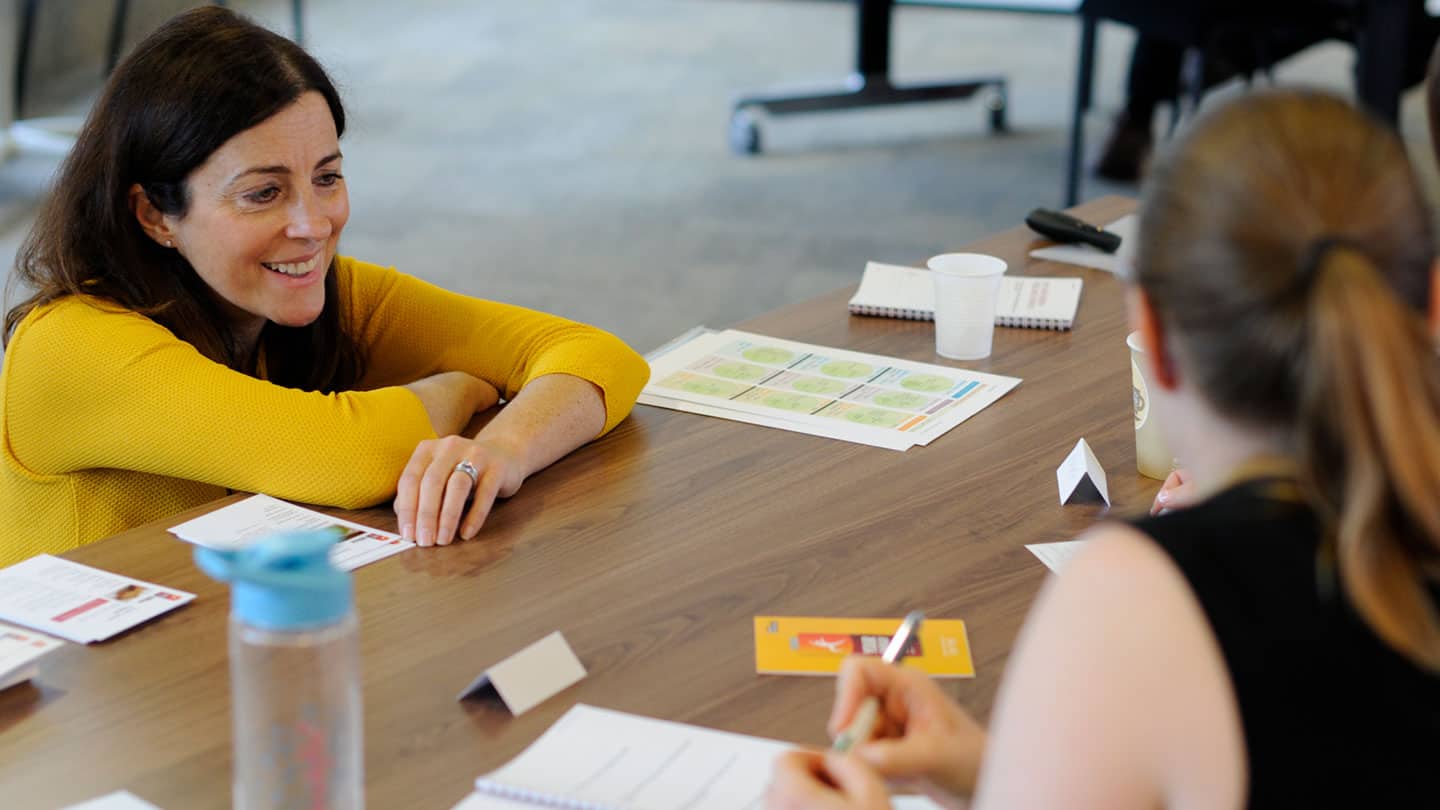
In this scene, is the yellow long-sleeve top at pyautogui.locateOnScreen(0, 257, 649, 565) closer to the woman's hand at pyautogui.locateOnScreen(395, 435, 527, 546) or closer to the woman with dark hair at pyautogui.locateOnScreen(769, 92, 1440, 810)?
the woman's hand at pyautogui.locateOnScreen(395, 435, 527, 546)

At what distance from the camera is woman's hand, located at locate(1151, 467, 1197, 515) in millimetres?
1363

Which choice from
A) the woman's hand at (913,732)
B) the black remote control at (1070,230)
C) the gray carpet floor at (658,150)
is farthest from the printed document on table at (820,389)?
the gray carpet floor at (658,150)

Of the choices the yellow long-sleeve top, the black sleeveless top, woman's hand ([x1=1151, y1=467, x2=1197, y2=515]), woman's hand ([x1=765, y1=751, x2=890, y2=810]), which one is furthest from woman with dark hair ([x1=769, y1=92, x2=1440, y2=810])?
the yellow long-sleeve top

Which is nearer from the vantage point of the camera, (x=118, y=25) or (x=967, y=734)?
(x=967, y=734)

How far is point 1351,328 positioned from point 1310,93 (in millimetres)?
147

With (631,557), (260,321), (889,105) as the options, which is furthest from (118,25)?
(631,557)

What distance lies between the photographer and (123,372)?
4.74 feet

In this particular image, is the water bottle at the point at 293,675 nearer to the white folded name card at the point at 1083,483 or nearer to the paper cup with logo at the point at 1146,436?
the white folded name card at the point at 1083,483

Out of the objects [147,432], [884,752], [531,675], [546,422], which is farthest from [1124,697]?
[147,432]

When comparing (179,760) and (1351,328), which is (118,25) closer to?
(179,760)

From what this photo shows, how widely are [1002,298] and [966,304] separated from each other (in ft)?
0.67

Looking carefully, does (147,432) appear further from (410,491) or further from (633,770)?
(633,770)

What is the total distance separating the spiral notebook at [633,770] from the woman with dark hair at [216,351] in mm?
366

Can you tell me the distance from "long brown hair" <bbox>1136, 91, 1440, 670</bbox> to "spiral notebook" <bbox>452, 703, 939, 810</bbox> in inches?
14.7
